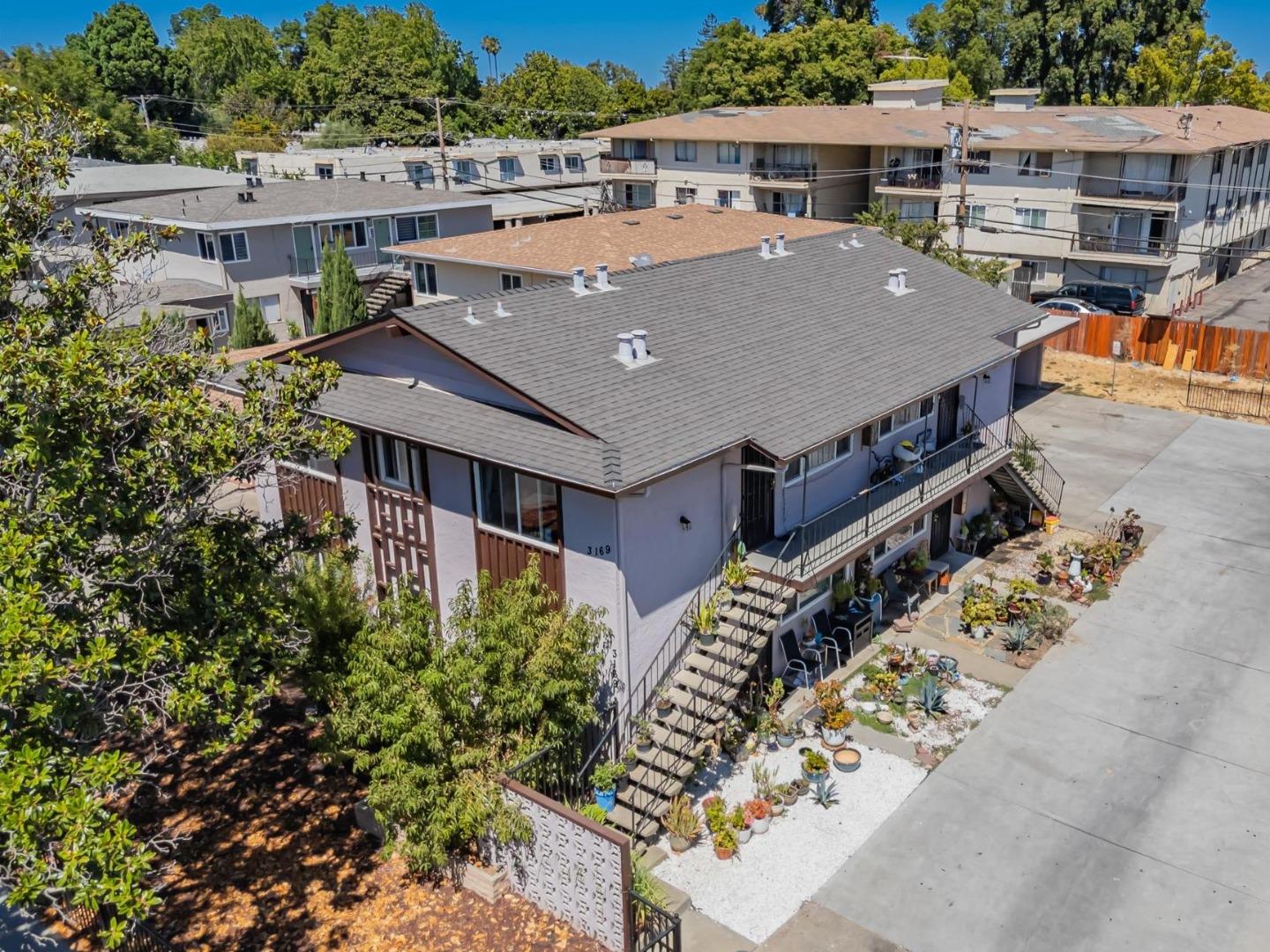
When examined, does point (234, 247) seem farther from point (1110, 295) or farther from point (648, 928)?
point (1110, 295)

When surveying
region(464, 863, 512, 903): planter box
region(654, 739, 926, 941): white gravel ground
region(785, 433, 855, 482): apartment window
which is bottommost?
region(654, 739, 926, 941): white gravel ground

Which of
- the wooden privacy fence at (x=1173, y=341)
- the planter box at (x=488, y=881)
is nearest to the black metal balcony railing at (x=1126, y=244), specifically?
the wooden privacy fence at (x=1173, y=341)

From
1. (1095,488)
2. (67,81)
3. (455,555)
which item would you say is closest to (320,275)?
(455,555)

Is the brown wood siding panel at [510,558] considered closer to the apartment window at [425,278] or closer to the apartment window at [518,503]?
the apartment window at [518,503]

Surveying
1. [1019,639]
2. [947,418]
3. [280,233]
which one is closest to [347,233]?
[280,233]

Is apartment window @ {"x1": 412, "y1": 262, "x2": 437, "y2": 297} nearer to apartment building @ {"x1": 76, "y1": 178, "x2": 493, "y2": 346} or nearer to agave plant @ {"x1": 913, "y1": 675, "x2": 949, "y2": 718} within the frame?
apartment building @ {"x1": 76, "y1": 178, "x2": 493, "y2": 346}

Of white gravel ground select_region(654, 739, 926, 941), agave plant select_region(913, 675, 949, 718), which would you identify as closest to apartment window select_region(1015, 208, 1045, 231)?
agave plant select_region(913, 675, 949, 718)
